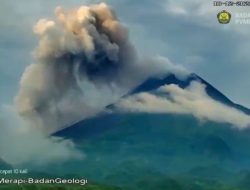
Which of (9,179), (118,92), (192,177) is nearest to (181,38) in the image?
(118,92)

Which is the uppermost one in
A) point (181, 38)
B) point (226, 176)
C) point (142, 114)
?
point (181, 38)

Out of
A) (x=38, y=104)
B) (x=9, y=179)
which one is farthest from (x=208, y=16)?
(x=9, y=179)

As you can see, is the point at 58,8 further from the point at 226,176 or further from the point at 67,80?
the point at 226,176

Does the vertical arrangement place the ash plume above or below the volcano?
above

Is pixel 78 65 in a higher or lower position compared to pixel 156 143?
higher

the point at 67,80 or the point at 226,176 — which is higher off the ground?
the point at 67,80

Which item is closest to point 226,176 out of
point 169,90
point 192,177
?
point 192,177

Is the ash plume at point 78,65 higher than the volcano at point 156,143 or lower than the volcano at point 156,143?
higher

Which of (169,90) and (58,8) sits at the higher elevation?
A: (58,8)

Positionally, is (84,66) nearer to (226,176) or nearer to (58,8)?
(58,8)
